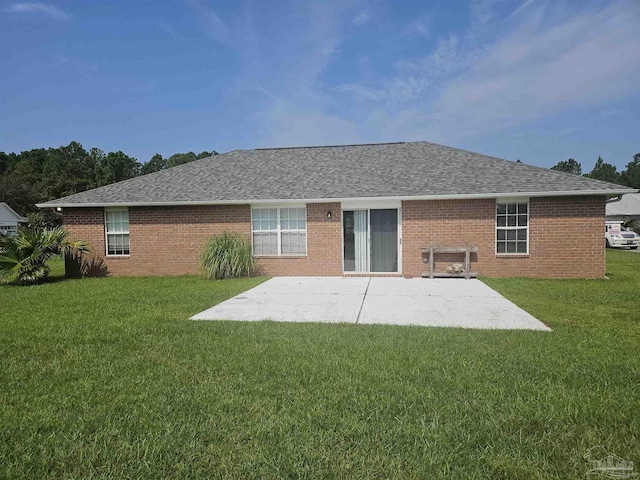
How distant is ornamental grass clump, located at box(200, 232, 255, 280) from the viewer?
12.7 m

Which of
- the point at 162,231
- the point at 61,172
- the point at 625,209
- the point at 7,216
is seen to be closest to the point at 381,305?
the point at 162,231

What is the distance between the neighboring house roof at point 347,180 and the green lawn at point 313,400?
22.0ft

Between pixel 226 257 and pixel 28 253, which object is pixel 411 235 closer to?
pixel 226 257

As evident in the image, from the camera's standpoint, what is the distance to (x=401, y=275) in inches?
513

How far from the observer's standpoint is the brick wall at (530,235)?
12.0m

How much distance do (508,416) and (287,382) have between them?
211cm

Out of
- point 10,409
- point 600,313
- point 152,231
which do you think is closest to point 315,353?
point 10,409

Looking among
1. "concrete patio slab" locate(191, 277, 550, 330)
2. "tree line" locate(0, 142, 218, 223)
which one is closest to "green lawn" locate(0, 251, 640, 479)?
"concrete patio slab" locate(191, 277, 550, 330)

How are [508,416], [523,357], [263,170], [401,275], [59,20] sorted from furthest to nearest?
[263,170]
[401,275]
[59,20]
[523,357]
[508,416]

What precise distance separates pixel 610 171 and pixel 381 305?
120m

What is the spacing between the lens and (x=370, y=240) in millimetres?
13250

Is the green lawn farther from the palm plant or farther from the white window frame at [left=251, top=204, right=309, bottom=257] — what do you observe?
the white window frame at [left=251, top=204, right=309, bottom=257]

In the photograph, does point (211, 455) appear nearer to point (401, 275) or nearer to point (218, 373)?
point (218, 373)

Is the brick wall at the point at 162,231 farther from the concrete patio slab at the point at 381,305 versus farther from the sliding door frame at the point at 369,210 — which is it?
the concrete patio slab at the point at 381,305
